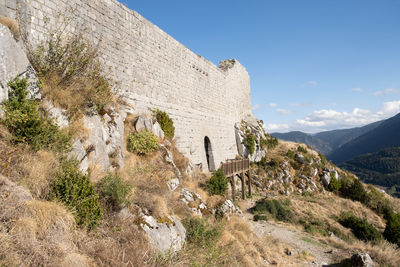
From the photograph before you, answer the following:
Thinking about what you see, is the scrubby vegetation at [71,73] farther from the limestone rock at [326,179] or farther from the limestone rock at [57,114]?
the limestone rock at [326,179]

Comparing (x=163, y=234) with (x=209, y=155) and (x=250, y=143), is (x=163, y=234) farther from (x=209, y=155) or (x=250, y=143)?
(x=250, y=143)

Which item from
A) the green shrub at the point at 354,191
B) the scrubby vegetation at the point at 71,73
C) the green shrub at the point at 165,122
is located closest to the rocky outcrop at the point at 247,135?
the green shrub at the point at 354,191

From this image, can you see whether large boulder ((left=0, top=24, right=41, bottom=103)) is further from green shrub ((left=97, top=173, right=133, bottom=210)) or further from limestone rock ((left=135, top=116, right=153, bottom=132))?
limestone rock ((left=135, top=116, right=153, bottom=132))

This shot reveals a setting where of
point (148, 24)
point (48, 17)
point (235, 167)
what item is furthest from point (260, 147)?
point (48, 17)

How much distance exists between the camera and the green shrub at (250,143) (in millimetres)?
22797

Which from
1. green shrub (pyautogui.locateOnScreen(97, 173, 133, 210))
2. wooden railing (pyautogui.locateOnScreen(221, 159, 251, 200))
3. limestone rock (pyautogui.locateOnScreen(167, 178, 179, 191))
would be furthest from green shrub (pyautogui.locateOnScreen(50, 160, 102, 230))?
wooden railing (pyautogui.locateOnScreen(221, 159, 251, 200))

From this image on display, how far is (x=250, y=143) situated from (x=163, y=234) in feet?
63.3

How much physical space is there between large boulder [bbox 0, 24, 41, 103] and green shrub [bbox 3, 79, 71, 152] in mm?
133

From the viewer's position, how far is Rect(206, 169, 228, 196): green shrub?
410 inches

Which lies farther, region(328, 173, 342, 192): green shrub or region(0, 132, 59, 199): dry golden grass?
region(328, 173, 342, 192): green shrub

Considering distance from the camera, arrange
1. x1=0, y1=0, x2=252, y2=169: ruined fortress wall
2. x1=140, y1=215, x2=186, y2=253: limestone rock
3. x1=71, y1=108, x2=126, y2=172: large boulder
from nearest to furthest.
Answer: x1=140, y1=215, x2=186, y2=253: limestone rock
x1=71, y1=108, x2=126, y2=172: large boulder
x1=0, y1=0, x2=252, y2=169: ruined fortress wall

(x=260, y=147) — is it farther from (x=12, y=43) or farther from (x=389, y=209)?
(x=12, y=43)

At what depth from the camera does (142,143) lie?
26.9ft

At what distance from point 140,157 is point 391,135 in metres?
211
